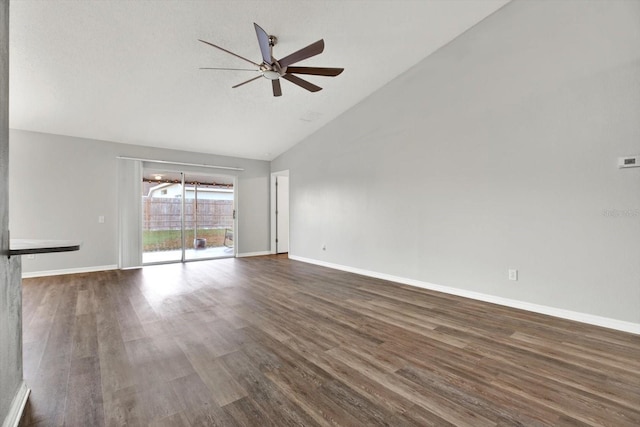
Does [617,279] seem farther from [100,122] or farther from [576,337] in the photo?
[100,122]

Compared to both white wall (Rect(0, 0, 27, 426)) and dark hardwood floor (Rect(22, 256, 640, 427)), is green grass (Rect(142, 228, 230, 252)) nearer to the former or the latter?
dark hardwood floor (Rect(22, 256, 640, 427))

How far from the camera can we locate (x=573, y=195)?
3.05 metres

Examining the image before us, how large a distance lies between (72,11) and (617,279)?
→ 6210 millimetres

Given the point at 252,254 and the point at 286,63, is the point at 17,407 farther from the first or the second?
the point at 252,254

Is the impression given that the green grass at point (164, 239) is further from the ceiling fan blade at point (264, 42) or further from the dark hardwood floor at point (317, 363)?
the ceiling fan blade at point (264, 42)

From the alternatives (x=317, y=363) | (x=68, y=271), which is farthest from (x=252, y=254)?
(x=317, y=363)

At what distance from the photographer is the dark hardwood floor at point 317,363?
1614 millimetres

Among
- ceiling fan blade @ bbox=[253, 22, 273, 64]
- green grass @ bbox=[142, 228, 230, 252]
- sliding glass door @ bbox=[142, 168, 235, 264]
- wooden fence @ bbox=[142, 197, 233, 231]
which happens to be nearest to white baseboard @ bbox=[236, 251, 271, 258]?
sliding glass door @ bbox=[142, 168, 235, 264]

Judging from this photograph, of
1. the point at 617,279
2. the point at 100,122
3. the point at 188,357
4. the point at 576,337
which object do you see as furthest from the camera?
the point at 100,122

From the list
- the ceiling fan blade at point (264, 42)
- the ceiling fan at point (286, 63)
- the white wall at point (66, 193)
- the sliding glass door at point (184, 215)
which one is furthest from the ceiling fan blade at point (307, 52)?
the sliding glass door at point (184, 215)

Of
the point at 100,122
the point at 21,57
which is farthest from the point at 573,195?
the point at 100,122

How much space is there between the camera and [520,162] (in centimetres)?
340

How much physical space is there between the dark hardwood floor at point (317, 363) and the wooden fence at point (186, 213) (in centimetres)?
280

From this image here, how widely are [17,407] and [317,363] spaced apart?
180 centimetres
